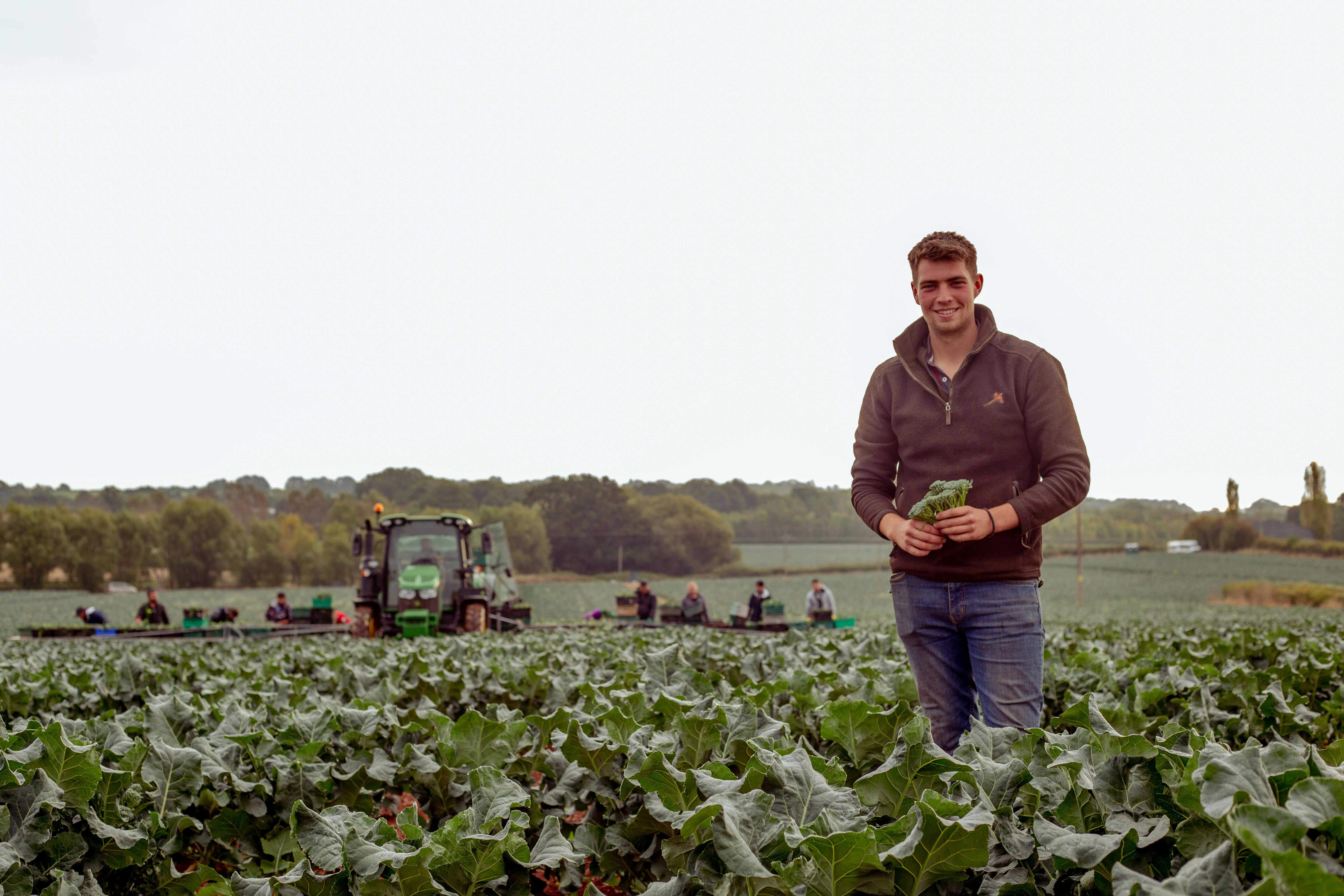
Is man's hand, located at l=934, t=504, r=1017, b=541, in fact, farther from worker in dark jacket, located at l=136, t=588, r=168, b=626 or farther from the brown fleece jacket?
worker in dark jacket, located at l=136, t=588, r=168, b=626

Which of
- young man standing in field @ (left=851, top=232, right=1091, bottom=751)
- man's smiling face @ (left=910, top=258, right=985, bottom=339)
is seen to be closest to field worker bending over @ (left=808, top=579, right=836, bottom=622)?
young man standing in field @ (left=851, top=232, right=1091, bottom=751)

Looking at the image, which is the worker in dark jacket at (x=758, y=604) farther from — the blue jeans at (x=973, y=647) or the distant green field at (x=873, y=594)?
the blue jeans at (x=973, y=647)

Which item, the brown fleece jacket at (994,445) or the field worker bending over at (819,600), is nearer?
the brown fleece jacket at (994,445)

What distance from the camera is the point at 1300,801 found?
1198mm

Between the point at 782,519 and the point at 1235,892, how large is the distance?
95663 millimetres

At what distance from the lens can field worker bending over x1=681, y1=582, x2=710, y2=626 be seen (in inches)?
826

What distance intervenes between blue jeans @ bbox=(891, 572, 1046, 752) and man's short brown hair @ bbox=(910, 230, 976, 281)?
1.14 metres

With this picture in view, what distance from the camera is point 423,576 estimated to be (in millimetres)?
15789

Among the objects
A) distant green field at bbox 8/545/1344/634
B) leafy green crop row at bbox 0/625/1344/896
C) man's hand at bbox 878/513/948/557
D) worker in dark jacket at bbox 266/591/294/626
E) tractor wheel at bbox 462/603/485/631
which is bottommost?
distant green field at bbox 8/545/1344/634

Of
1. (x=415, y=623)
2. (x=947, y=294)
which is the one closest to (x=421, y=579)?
(x=415, y=623)

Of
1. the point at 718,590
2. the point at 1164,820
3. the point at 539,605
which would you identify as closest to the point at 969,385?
the point at 1164,820

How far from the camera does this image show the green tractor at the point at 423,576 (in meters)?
15.7

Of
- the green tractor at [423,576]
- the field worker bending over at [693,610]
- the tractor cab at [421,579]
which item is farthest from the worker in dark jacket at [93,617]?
the field worker bending over at [693,610]

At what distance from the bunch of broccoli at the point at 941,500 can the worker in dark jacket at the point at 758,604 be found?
17679mm
